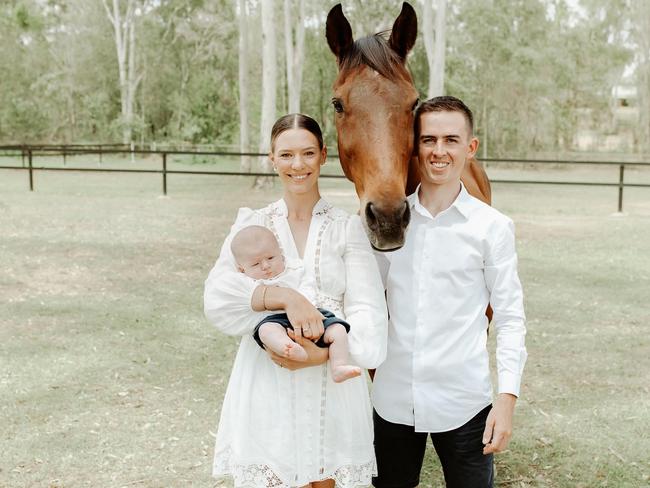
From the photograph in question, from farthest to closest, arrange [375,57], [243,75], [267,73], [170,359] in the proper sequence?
[243,75] < [267,73] < [170,359] < [375,57]

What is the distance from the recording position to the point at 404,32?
2625 mm

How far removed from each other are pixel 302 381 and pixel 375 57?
1.21 m

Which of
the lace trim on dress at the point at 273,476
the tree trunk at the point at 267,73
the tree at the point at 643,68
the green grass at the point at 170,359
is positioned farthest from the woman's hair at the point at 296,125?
the tree at the point at 643,68

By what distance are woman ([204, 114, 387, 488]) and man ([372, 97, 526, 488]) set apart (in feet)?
0.41

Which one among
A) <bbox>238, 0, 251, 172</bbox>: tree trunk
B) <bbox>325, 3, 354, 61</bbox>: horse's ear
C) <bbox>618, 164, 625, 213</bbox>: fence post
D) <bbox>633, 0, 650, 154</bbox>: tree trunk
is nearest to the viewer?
<bbox>325, 3, 354, 61</bbox>: horse's ear

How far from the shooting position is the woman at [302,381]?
6.80ft

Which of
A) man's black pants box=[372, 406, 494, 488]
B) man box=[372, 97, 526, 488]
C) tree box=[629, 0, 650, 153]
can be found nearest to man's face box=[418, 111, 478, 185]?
man box=[372, 97, 526, 488]

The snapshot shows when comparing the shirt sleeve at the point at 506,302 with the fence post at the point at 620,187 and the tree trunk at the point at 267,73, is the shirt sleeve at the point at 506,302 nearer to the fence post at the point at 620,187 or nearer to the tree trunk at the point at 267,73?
the fence post at the point at 620,187

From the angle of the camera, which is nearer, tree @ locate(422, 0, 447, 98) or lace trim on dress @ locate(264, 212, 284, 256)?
lace trim on dress @ locate(264, 212, 284, 256)

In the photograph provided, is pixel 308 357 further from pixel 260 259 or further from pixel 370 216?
pixel 370 216

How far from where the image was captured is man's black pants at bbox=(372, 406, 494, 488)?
2.11m

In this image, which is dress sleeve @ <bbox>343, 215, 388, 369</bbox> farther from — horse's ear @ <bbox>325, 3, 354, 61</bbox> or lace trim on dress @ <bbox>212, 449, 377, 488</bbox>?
horse's ear @ <bbox>325, 3, 354, 61</bbox>

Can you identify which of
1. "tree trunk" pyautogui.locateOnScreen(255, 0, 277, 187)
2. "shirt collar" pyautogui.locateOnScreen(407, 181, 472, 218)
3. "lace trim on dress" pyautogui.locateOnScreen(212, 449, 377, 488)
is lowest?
"lace trim on dress" pyautogui.locateOnScreen(212, 449, 377, 488)

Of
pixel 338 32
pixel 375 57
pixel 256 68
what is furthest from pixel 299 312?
pixel 256 68
